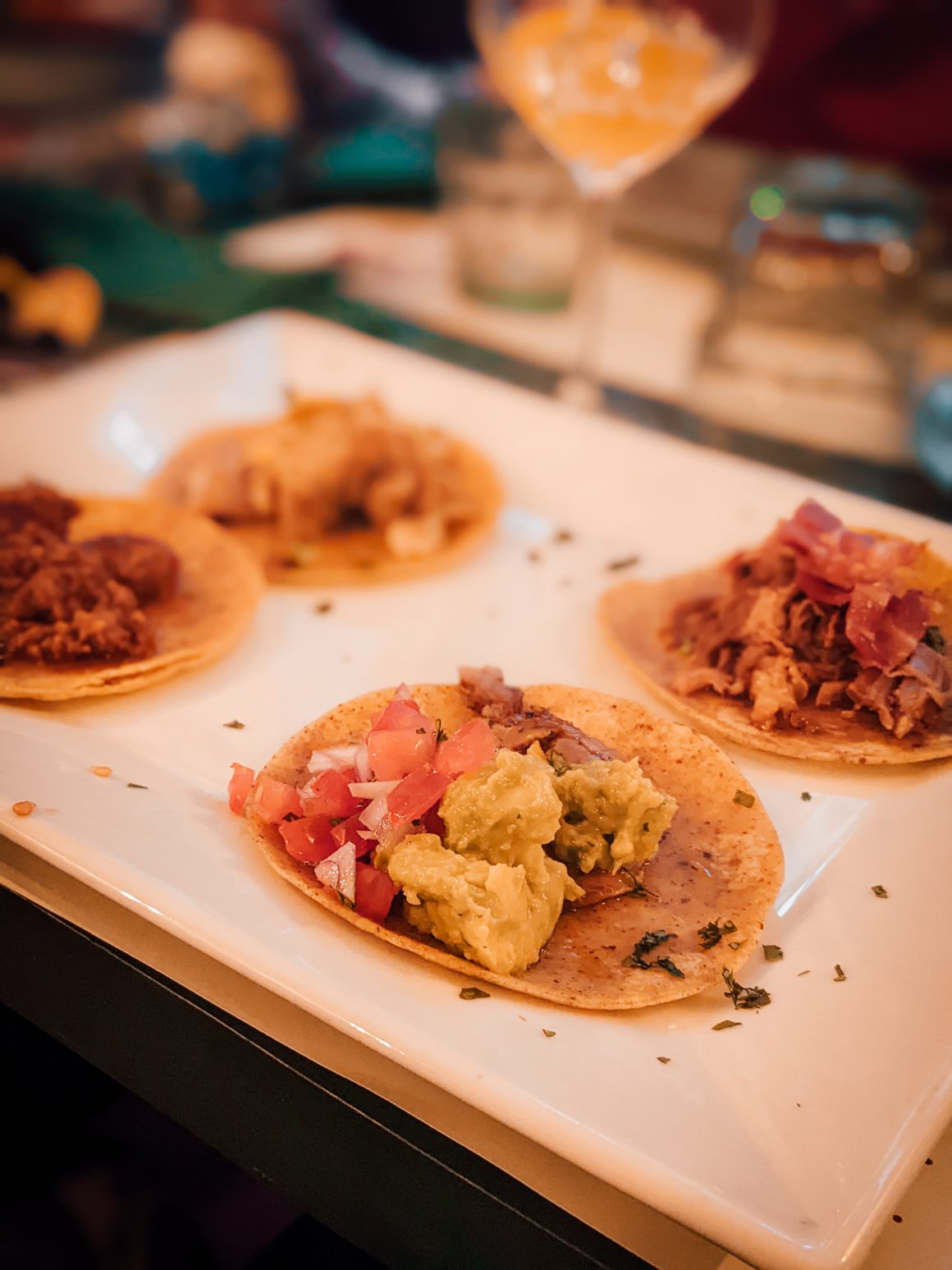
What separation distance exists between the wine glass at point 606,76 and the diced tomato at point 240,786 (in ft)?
7.99

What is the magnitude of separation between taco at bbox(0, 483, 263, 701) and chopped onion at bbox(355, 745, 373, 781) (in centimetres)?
74

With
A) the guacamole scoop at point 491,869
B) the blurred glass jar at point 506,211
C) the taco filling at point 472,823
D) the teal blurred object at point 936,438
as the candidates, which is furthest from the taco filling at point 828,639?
the blurred glass jar at point 506,211

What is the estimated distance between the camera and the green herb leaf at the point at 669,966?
6.52ft

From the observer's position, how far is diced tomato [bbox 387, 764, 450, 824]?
2.07 m

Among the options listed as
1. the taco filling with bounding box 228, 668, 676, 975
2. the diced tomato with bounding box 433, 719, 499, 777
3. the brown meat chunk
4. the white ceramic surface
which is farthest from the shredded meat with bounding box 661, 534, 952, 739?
the brown meat chunk

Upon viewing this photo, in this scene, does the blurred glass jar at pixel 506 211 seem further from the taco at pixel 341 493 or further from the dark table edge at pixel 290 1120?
the dark table edge at pixel 290 1120

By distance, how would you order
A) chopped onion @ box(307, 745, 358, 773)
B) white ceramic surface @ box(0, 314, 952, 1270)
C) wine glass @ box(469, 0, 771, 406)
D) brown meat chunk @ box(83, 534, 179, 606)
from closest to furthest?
white ceramic surface @ box(0, 314, 952, 1270) < chopped onion @ box(307, 745, 358, 773) < brown meat chunk @ box(83, 534, 179, 606) < wine glass @ box(469, 0, 771, 406)

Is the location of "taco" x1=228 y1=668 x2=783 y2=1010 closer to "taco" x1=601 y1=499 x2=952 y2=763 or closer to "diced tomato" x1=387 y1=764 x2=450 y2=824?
"diced tomato" x1=387 y1=764 x2=450 y2=824

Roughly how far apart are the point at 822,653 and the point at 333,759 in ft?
3.88

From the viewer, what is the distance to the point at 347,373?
420cm

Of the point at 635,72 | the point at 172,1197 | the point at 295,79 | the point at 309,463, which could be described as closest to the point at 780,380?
the point at 635,72

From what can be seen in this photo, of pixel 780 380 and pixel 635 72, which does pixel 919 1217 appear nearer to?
pixel 780 380

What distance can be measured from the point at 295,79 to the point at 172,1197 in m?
7.25

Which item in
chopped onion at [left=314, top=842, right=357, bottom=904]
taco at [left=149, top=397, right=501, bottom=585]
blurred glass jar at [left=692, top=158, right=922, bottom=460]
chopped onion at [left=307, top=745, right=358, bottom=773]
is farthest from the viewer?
blurred glass jar at [left=692, top=158, right=922, bottom=460]
